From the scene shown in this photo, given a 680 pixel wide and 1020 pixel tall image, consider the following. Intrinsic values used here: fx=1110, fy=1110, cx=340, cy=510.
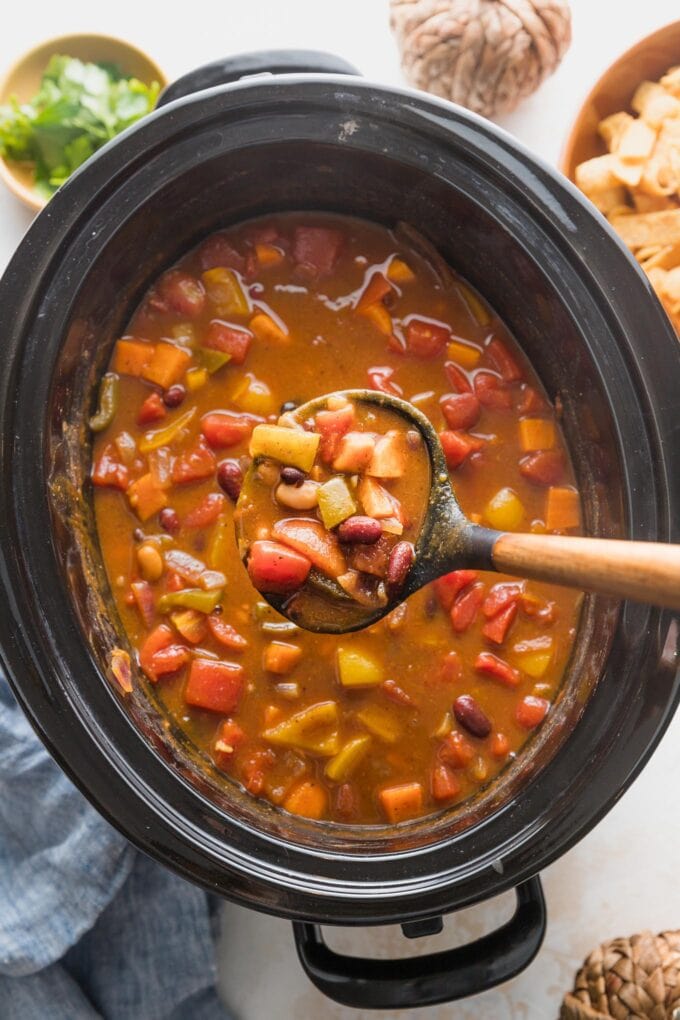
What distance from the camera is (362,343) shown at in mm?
3041

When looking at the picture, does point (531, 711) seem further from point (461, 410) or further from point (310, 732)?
point (461, 410)

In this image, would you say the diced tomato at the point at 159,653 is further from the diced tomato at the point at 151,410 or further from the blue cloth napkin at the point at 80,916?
the diced tomato at the point at 151,410

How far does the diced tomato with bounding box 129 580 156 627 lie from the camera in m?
2.92

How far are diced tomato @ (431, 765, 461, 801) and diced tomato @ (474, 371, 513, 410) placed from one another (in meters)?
0.98

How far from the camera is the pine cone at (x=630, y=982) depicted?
2.84 metres

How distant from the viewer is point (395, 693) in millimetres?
2914

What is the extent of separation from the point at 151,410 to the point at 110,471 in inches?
7.7

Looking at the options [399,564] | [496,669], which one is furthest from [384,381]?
[496,669]

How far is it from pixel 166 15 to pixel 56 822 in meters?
2.45

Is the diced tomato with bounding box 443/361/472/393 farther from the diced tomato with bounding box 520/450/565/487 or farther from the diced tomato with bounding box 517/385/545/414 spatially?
the diced tomato with bounding box 520/450/565/487

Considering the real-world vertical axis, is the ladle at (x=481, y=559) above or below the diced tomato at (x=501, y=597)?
above

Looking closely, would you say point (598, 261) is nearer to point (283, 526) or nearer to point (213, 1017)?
point (283, 526)

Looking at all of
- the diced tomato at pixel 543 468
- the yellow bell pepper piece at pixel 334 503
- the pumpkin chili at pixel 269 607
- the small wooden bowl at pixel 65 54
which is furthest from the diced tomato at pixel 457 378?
the small wooden bowl at pixel 65 54

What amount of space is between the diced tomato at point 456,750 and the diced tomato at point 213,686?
0.56 m
